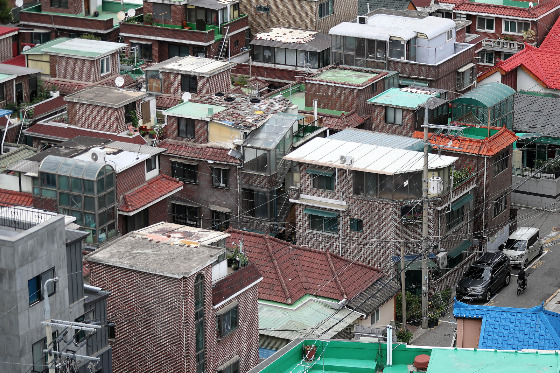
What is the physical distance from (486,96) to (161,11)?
27.7 metres

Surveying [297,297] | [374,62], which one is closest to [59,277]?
[297,297]

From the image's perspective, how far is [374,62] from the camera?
91.0m

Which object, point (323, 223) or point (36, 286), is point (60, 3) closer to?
point (323, 223)

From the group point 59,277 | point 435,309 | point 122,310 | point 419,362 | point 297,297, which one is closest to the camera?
point 419,362

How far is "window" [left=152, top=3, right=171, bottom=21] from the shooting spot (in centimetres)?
9706

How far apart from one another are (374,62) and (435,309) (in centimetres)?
2490

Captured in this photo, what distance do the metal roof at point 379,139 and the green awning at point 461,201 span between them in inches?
154

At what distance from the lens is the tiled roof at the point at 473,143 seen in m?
77.1

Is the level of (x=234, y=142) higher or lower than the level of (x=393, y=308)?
higher

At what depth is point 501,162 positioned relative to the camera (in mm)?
78875

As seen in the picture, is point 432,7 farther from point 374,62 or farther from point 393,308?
point 393,308

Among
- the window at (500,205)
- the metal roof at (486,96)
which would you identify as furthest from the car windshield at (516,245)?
the metal roof at (486,96)

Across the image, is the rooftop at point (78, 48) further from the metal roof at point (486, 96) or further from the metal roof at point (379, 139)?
the metal roof at point (486, 96)

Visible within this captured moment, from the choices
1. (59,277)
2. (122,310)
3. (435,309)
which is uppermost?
(59,277)
